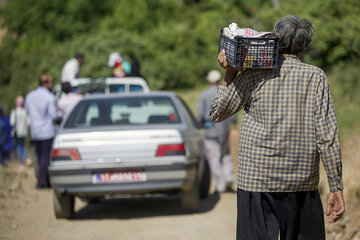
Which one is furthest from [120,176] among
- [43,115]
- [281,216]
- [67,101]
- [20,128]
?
[20,128]

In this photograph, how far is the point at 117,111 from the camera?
873 cm

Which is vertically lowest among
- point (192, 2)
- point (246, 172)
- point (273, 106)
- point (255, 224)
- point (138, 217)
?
point (138, 217)

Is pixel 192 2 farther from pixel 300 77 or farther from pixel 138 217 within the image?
pixel 300 77

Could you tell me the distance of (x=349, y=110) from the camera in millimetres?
12984

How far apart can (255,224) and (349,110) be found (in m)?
9.74

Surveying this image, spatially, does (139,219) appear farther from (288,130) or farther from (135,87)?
(135,87)

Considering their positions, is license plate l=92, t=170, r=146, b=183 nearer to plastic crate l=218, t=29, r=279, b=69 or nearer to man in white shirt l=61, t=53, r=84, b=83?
plastic crate l=218, t=29, r=279, b=69

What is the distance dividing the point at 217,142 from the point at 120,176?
3163mm

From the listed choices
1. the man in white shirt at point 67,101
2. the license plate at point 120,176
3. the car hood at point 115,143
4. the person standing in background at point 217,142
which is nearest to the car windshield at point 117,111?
the car hood at point 115,143

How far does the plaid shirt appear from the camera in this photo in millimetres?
3613

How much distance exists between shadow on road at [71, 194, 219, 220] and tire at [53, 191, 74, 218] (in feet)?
0.60

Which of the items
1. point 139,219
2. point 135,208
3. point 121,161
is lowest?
point 135,208

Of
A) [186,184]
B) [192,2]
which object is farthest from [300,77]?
[192,2]

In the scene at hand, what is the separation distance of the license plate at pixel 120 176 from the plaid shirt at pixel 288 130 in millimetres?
3922
